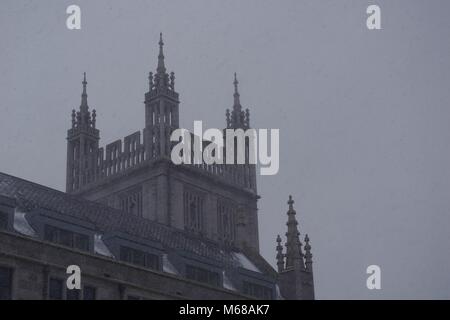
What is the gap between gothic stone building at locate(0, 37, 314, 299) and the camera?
53.5 metres

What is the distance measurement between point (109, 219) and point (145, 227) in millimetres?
5183

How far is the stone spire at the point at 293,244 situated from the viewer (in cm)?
7625

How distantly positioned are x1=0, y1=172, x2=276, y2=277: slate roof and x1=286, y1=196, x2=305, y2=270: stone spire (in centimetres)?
252

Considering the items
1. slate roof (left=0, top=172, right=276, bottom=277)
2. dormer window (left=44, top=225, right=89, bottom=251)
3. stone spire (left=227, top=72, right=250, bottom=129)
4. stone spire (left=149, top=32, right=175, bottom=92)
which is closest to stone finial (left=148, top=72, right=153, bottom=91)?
stone spire (left=149, top=32, right=175, bottom=92)

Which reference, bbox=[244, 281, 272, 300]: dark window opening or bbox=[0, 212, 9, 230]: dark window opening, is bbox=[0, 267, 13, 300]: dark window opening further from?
bbox=[244, 281, 272, 300]: dark window opening

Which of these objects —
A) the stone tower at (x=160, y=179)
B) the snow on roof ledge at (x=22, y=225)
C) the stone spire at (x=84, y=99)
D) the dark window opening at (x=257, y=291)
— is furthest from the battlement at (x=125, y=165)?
the snow on roof ledge at (x=22, y=225)

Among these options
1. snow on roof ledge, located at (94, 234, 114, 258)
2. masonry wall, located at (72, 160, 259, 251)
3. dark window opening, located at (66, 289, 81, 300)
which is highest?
masonry wall, located at (72, 160, 259, 251)

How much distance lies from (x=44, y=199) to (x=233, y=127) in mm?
46584

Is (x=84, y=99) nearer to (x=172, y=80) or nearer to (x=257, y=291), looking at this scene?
(x=172, y=80)

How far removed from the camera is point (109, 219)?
6825 cm

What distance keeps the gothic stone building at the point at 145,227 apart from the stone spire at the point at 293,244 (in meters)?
0.10

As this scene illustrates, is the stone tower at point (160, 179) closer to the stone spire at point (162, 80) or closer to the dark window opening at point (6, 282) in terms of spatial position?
the stone spire at point (162, 80)
